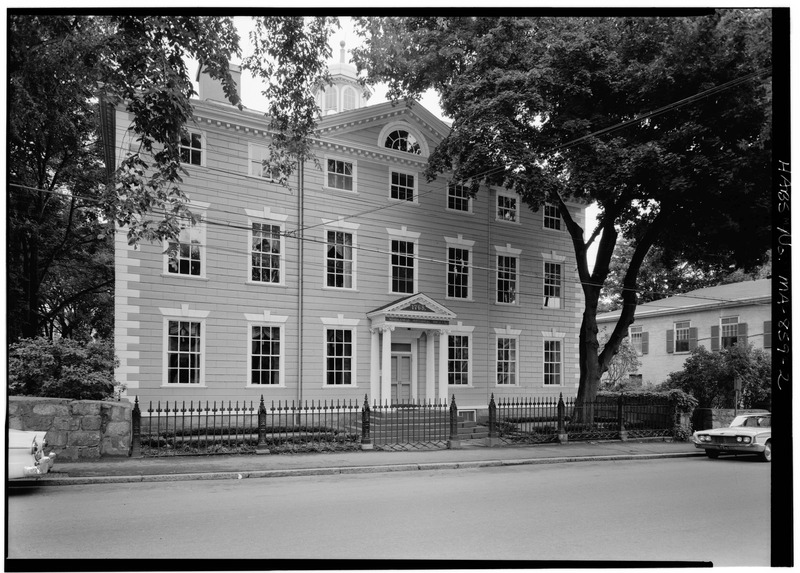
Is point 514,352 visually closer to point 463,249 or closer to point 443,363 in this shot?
point 443,363

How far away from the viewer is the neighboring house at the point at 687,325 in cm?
Answer: 1598

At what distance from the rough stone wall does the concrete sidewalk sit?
44 cm

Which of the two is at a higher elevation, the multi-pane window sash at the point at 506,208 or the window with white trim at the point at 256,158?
the window with white trim at the point at 256,158

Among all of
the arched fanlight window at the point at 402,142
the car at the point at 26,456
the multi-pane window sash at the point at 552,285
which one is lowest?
the car at the point at 26,456

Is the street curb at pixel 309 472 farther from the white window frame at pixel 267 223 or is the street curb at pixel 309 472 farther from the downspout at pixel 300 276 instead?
the white window frame at pixel 267 223

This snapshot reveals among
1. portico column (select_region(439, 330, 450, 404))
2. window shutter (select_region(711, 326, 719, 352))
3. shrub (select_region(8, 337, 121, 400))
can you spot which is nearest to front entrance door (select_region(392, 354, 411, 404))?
portico column (select_region(439, 330, 450, 404))

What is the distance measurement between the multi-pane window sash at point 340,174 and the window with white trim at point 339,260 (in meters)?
1.36

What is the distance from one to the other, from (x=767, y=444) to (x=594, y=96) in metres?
9.54

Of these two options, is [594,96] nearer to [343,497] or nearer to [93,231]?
[343,497]

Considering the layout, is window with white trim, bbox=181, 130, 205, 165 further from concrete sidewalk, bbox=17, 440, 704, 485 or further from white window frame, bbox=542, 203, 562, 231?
white window frame, bbox=542, 203, 562, 231

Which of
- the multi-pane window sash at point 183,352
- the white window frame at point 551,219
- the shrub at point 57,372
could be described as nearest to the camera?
the shrub at point 57,372

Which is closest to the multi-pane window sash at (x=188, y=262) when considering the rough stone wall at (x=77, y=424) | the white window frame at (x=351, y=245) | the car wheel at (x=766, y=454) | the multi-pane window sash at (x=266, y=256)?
the multi-pane window sash at (x=266, y=256)

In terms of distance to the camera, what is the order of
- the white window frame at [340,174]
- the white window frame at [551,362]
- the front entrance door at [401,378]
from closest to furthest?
1. the white window frame at [340,174]
2. the front entrance door at [401,378]
3. the white window frame at [551,362]

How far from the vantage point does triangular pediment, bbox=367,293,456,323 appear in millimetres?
18922
